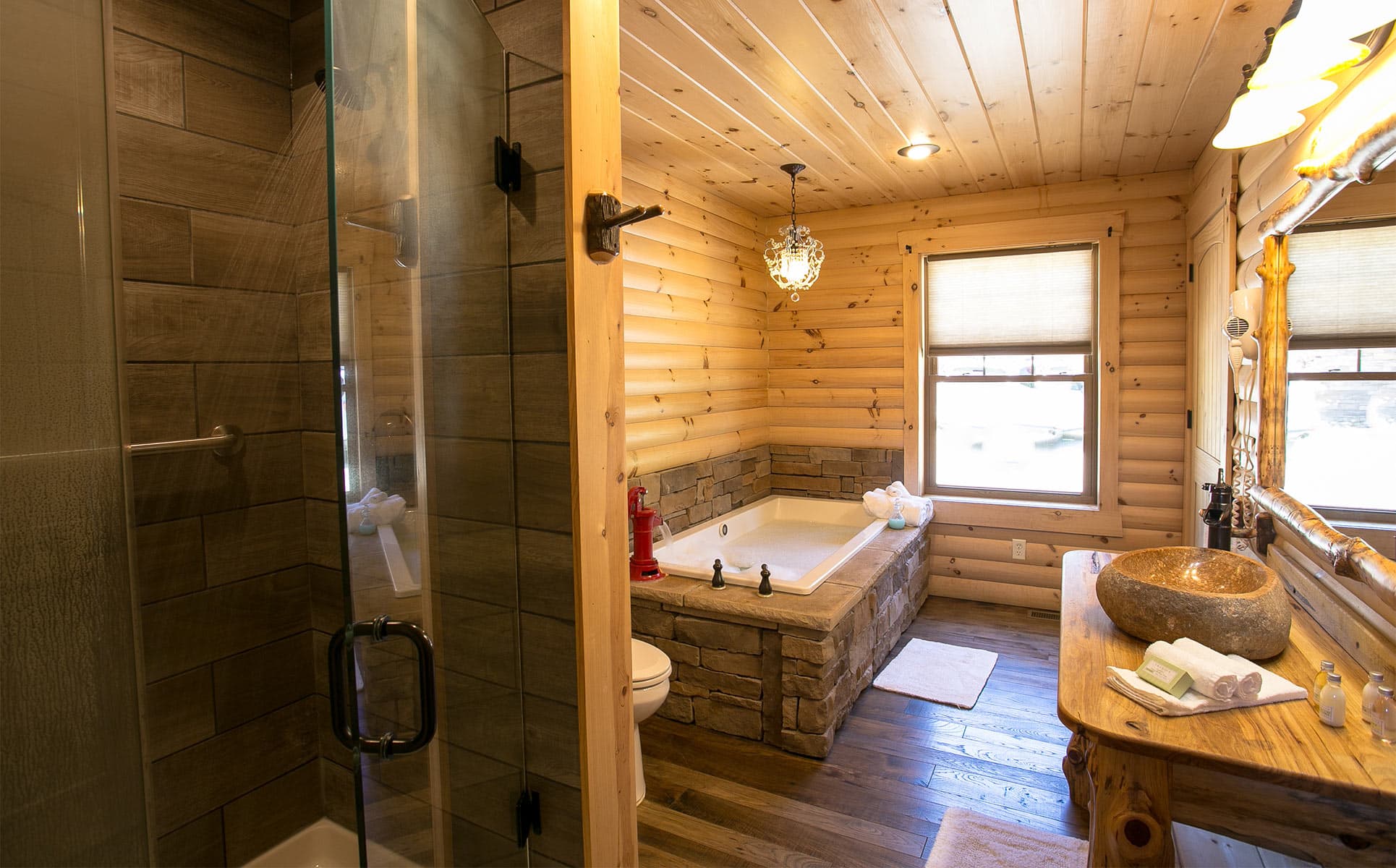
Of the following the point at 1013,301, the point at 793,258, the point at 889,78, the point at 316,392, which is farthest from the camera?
the point at 1013,301

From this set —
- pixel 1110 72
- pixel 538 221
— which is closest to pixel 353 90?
pixel 538 221

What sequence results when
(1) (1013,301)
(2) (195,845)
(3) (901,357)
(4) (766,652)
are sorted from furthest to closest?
(3) (901,357), (1) (1013,301), (4) (766,652), (2) (195,845)

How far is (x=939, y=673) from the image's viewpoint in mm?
3377

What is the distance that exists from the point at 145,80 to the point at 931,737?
3297 mm

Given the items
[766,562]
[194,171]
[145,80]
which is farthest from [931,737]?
[145,80]

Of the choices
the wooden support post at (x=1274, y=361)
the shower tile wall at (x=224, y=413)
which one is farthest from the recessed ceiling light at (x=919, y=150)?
the shower tile wall at (x=224, y=413)

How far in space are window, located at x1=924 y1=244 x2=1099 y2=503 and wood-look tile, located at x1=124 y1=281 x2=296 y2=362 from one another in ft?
12.3

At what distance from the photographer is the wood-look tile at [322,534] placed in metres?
2.11

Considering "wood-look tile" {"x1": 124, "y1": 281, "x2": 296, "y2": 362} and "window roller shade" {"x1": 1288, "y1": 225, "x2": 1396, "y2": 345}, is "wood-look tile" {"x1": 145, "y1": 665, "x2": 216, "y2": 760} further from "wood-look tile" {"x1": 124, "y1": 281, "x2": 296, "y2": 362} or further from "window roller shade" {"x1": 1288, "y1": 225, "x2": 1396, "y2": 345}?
"window roller shade" {"x1": 1288, "y1": 225, "x2": 1396, "y2": 345}

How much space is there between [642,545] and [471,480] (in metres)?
1.96

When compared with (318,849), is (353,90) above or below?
above

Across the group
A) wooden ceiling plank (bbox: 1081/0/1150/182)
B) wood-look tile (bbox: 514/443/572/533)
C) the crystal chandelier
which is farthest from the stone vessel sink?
the crystal chandelier

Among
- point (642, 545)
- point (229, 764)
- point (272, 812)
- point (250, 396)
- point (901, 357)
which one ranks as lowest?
point (272, 812)

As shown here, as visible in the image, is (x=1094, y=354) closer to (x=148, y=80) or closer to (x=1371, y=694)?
(x=1371, y=694)
